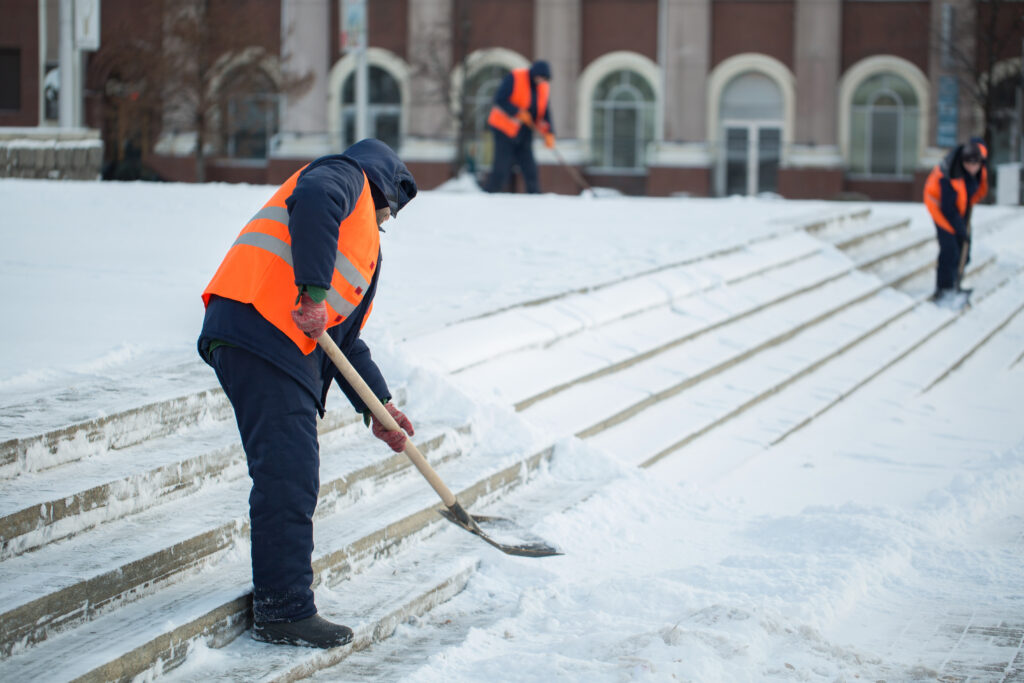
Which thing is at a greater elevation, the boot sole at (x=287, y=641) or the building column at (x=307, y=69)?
the building column at (x=307, y=69)

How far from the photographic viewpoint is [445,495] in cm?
435

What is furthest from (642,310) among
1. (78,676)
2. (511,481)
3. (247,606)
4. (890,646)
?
(78,676)

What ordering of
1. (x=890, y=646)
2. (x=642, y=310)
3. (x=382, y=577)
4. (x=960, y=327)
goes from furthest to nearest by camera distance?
(x=960, y=327), (x=642, y=310), (x=382, y=577), (x=890, y=646)

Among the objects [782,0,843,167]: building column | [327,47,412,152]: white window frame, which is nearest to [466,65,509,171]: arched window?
[327,47,412,152]: white window frame

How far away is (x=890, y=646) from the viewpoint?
405 centimetres

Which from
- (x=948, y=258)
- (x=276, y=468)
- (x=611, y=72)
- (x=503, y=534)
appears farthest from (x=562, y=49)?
(x=276, y=468)

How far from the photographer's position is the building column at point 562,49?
28391 mm

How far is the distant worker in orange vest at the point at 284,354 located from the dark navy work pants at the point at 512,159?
10.2 m

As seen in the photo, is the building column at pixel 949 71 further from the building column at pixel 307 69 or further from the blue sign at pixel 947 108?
the building column at pixel 307 69

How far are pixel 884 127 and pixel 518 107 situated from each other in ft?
53.7

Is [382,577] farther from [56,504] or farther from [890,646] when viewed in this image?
[890,646]

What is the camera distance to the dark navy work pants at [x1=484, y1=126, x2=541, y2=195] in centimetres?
1381

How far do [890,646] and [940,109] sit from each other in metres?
24.7

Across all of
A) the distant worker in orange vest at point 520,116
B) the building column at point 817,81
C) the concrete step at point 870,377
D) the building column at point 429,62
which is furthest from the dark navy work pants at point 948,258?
the building column at point 429,62
